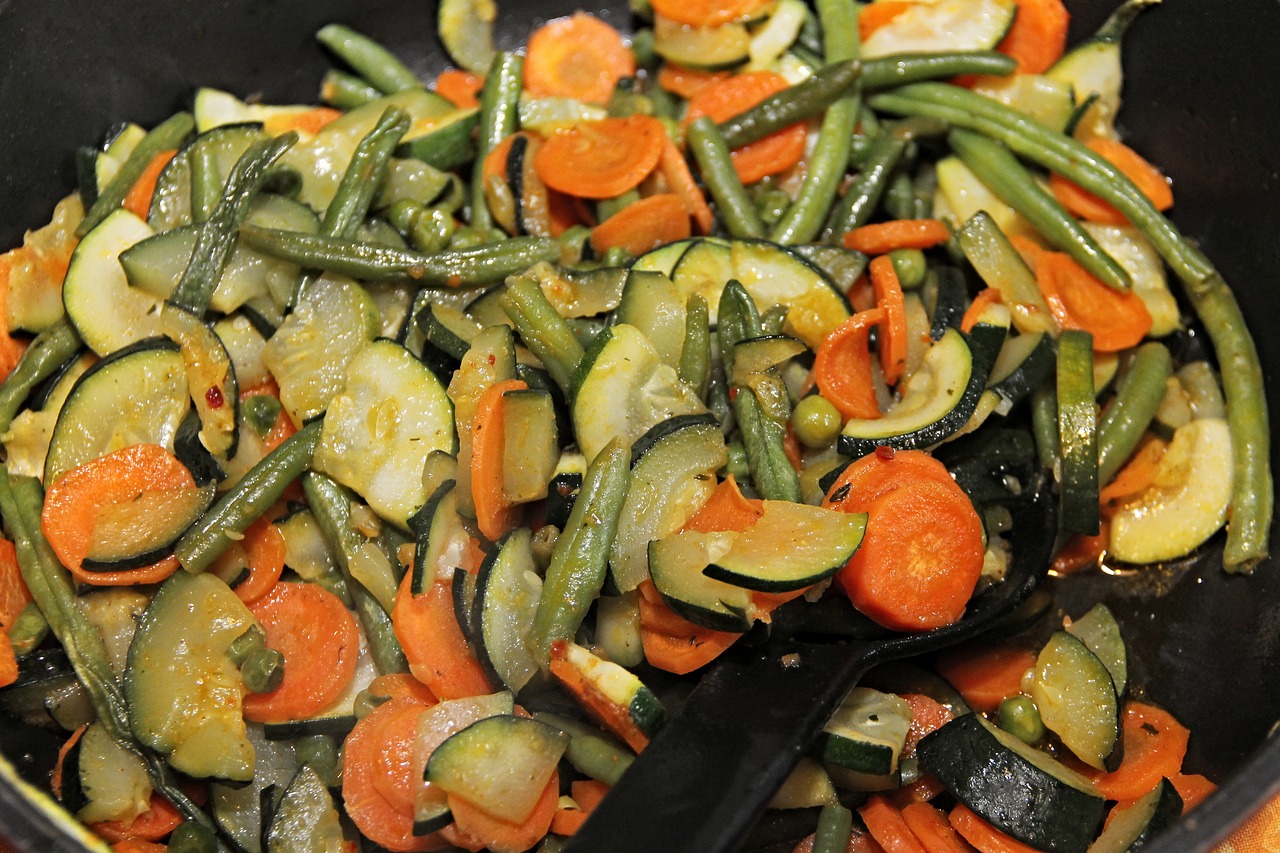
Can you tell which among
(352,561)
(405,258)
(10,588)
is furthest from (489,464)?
(10,588)

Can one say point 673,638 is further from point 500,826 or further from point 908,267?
point 908,267

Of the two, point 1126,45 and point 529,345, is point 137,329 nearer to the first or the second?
point 529,345

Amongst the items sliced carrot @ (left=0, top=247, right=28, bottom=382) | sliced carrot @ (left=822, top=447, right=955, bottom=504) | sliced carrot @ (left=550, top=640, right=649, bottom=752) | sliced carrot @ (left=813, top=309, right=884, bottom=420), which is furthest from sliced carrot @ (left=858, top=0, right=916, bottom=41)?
sliced carrot @ (left=0, top=247, right=28, bottom=382)

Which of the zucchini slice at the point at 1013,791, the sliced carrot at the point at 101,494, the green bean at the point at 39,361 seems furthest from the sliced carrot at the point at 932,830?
the green bean at the point at 39,361

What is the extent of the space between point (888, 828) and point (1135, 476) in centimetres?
182

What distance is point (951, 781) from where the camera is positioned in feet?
11.4

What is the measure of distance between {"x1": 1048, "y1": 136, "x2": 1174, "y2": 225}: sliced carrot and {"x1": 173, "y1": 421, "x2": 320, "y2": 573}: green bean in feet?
11.2

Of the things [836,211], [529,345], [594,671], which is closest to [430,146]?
[529,345]

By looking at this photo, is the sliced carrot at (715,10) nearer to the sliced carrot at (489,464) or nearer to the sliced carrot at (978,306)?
the sliced carrot at (978,306)

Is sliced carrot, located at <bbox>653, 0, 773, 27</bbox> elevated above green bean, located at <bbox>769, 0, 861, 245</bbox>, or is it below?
above

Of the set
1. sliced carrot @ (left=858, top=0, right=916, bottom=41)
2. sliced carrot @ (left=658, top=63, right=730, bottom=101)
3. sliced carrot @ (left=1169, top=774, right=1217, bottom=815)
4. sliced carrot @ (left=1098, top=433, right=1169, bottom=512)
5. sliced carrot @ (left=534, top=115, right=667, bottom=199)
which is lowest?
sliced carrot @ (left=1169, top=774, right=1217, bottom=815)

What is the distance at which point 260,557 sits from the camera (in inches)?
153

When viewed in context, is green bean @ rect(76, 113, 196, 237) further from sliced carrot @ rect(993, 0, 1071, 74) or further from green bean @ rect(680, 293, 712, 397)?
sliced carrot @ rect(993, 0, 1071, 74)

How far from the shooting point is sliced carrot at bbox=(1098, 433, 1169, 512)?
4238 mm
